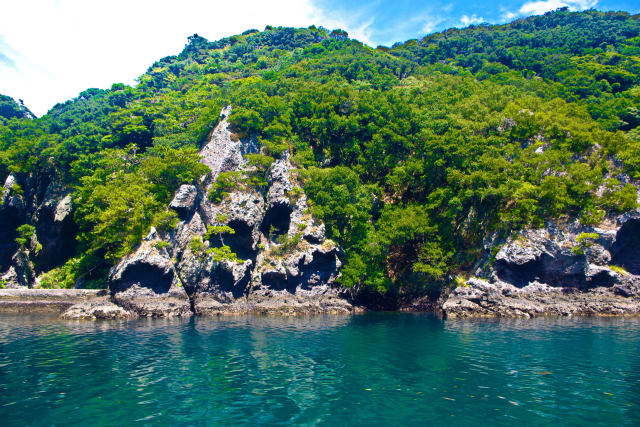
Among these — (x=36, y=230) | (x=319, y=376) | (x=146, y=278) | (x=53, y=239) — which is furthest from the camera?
(x=36, y=230)

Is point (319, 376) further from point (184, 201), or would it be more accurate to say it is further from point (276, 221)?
point (184, 201)

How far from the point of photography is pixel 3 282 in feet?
157

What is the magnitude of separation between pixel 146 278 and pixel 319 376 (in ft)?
93.4

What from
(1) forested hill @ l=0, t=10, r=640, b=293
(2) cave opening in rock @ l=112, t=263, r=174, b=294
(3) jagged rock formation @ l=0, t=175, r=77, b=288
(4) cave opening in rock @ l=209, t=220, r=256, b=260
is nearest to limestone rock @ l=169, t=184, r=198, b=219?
(1) forested hill @ l=0, t=10, r=640, b=293

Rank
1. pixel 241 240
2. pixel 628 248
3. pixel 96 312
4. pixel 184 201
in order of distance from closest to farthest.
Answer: pixel 96 312, pixel 628 248, pixel 184 201, pixel 241 240

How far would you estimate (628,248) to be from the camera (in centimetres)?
4066

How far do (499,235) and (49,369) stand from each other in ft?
135

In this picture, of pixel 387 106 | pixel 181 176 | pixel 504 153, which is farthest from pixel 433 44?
pixel 181 176

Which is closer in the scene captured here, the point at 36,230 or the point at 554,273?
the point at 554,273

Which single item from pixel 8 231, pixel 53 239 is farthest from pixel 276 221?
pixel 8 231

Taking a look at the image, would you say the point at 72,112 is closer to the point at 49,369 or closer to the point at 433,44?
the point at 49,369

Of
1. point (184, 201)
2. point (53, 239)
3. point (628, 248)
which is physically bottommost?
point (53, 239)

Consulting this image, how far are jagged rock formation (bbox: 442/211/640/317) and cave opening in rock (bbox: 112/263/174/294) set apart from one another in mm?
30389

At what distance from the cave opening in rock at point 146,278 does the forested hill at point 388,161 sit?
3.30m
